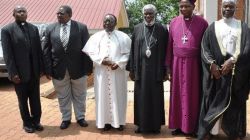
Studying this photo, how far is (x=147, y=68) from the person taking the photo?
7.14 m

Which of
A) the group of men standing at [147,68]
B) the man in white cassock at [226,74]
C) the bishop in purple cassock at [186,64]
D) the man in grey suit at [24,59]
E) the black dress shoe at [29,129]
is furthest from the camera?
the black dress shoe at [29,129]

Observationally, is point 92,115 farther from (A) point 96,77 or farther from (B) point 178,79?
(B) point 178,79

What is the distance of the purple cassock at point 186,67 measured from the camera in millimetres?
6840

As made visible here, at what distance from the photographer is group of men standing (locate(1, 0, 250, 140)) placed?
6.49m

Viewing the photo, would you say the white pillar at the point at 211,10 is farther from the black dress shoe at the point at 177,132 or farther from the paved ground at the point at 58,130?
the black dress shoe at the point at 177,132

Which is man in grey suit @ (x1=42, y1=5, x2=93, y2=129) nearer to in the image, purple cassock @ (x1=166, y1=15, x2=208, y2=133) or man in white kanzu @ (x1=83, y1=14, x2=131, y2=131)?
man in white kanzu @ (x1=83, y1=14, x2=131, y2=131)

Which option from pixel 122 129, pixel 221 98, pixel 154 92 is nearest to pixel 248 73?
pixel 221 98

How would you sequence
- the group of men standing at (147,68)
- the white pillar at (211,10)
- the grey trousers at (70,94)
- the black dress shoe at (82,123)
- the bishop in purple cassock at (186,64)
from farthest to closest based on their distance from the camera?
the white pillar at (211,10) < the black dress shoe at (82,123) < the grey trousers at (70,94) < the bishop in purple cassock at (186,64) < the group of men standing at (147,68)

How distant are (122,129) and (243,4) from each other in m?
6.33

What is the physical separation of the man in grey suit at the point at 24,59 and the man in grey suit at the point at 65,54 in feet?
0.61

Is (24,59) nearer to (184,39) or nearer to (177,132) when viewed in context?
(184,39)

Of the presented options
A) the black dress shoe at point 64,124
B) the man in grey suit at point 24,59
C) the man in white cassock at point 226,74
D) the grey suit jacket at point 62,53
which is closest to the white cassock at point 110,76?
the grey suit jacket at point 62,53

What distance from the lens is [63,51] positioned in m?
7.45

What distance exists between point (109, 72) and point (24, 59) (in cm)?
141
